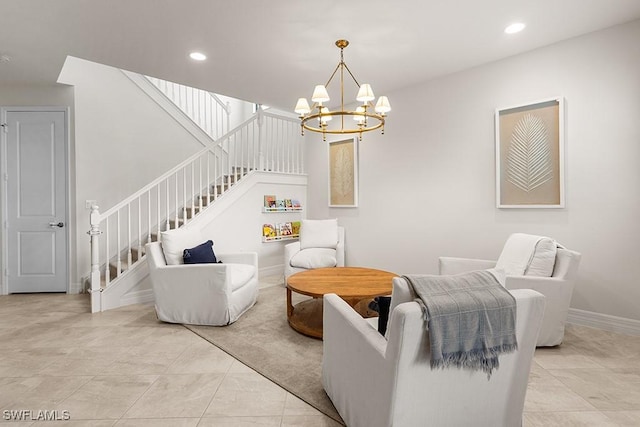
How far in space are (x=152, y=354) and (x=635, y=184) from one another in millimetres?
4273

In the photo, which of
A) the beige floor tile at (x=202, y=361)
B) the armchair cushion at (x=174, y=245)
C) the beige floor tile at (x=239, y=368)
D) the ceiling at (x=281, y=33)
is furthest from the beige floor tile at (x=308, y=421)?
the ceiling at (x=281, y=33)

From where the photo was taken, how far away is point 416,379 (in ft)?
4.52

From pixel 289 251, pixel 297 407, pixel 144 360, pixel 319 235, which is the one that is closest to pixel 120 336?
pixel 144 360

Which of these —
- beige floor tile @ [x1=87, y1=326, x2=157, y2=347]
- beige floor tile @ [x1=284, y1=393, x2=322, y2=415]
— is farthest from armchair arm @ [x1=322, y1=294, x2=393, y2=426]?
beige floor tile @ [x1=87, y1=326, x2=157, y2=347]

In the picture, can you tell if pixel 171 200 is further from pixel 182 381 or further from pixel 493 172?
pixel 493 172

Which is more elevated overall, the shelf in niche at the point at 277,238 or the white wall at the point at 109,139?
the white wall at the point at 109,139

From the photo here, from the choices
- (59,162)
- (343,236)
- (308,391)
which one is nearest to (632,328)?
(308,391)

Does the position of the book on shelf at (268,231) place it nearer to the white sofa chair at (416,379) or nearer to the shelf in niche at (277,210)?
the shelf in niche at (277,210)

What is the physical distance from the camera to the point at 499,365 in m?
1.49

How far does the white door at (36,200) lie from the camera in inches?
175

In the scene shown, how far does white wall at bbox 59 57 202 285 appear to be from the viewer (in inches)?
177

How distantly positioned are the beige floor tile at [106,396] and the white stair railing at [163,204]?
1.76 metres

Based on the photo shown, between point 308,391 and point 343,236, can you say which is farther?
point 343,236

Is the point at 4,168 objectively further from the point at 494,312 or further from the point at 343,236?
the point at 494,312
